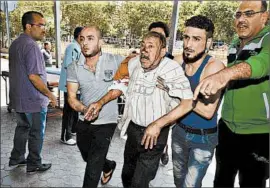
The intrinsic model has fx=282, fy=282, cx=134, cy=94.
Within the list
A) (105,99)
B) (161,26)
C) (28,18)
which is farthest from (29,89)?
(161,26)

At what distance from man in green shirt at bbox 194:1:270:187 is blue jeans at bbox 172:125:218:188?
83 millimetres

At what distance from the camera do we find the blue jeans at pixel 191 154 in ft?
4.68

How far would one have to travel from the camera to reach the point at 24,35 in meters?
2.08

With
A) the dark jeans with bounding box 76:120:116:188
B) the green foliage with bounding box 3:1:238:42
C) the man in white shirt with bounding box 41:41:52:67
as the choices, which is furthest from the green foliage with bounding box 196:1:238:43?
the man in white shirt with bounding box 41:41:52:67

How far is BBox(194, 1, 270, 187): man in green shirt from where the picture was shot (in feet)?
3.70

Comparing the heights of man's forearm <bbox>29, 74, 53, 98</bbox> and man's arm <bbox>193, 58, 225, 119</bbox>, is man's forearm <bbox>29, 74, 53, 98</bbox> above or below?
below

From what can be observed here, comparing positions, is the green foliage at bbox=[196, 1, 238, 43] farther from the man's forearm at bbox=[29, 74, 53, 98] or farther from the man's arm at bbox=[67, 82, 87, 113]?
the man's forearm at bbox=[29, 74, 53, 98]

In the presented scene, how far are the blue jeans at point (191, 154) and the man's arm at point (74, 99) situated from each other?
527 mm

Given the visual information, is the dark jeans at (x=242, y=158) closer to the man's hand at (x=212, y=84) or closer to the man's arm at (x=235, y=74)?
the man's arm at (x=235, y=74)

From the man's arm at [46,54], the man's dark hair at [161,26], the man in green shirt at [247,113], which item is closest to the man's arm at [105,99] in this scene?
the man in green shirt at [247,113]

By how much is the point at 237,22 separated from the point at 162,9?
816 mm

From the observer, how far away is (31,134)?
90.0 inches

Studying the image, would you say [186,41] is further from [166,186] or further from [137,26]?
[166,186]

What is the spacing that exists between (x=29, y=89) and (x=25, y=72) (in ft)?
0.45
